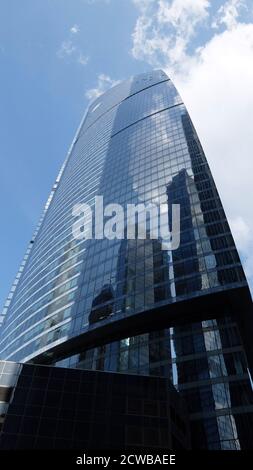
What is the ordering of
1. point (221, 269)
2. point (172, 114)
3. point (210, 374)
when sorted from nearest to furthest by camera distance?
point (210, 374) → point (221, 269) → point (172, 114)

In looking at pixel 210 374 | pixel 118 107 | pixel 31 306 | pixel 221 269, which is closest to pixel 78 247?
pixel 31 306

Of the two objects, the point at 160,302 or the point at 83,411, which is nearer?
the point at 83,411

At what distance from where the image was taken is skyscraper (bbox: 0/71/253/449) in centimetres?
5522

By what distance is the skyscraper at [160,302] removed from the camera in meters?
55.2

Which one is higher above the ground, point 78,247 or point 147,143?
point 147,143

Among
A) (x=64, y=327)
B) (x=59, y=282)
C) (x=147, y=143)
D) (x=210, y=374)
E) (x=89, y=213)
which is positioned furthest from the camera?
(x=147, y=143)

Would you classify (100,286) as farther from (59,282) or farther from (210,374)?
(210,374)

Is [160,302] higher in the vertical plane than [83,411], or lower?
higher

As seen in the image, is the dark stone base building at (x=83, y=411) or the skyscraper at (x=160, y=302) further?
the skyscraper at (x=160, y=302)

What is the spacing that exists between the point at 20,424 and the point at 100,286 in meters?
37.0

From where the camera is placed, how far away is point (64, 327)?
7131cm

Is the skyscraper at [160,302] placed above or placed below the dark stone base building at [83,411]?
above

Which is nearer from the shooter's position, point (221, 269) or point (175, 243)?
point (221, 269)

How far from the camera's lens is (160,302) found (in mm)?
63812
